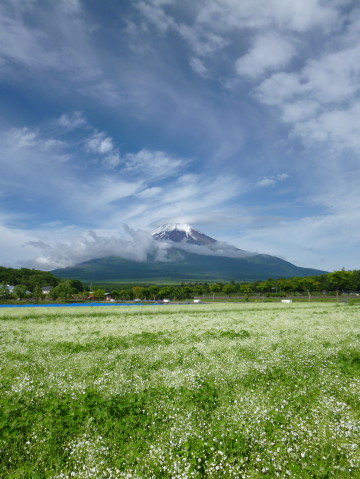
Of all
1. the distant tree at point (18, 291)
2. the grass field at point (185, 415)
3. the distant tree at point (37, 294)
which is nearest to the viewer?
the grass field at point (185, 415)

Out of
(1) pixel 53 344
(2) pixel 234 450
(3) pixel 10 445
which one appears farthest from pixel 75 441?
(1) pixel 53 344

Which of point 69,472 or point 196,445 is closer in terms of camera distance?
point 69,472

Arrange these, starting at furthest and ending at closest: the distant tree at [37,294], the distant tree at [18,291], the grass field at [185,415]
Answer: the distant tree at [37,294], the distant tree at [18,291], the grass field at [185,415]

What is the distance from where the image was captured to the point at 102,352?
17.0 meters

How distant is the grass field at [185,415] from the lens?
6699 mm

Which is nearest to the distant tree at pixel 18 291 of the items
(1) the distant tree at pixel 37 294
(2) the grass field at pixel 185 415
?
(1) the distant tree at pixel 37 294

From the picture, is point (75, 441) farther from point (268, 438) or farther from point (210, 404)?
point (268, 438)

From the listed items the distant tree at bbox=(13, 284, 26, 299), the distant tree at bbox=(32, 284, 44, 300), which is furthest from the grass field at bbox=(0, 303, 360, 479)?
the distant tree at bbox=(32, 284, 44, 300)

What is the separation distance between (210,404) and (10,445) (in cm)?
583

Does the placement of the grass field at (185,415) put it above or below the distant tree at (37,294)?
above

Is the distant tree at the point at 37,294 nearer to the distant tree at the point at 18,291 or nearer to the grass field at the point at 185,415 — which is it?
the distant tree at the point at 18,291

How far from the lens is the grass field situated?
6699 mm

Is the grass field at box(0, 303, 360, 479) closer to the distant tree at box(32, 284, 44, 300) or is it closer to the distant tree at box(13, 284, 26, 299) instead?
the distant tree at box(13, 284, 26, 299)

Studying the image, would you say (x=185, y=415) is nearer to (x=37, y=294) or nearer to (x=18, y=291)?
(x=18, y=291)
